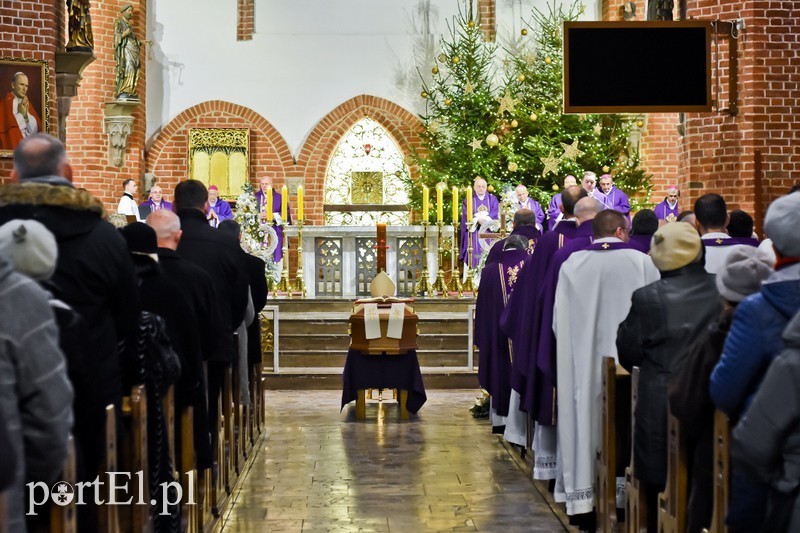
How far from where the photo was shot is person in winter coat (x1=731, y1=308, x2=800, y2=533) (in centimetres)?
319

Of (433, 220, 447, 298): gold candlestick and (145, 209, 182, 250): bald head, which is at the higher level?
(145, 209, 182, 250): bald head

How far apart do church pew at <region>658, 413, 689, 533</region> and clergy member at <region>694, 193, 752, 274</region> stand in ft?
6.43

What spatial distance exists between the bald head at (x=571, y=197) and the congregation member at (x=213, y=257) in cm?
221

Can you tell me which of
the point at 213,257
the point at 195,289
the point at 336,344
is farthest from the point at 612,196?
the point at 195,289

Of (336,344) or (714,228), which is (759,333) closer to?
(714,228)

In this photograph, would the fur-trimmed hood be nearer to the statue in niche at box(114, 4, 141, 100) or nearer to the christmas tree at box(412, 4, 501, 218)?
the christmas tree at box(412, 4, 501, 218)

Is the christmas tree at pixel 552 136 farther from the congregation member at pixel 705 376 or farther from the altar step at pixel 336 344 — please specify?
the congregation member at pixel 705 376

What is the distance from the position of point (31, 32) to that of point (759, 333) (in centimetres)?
997

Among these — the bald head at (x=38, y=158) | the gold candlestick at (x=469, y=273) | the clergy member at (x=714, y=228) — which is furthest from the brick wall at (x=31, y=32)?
the bald head at (x=38, y=158)

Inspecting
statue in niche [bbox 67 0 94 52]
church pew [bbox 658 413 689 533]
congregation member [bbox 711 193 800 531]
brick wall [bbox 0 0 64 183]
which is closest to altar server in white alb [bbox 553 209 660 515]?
church pew [bbox 658 413 689 533]

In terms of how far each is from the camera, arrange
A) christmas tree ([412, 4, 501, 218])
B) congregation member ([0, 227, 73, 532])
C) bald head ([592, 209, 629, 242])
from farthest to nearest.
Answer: christmas tree ([412, 4, 501, 218]) → bald head ([592, 209, 629, 242]) → congregation member ([0, 227, 73, 532])

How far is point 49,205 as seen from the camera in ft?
13.6

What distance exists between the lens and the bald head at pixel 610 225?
648 centimetres

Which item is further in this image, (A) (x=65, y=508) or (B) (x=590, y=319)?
(B) (x=590, y=319)
